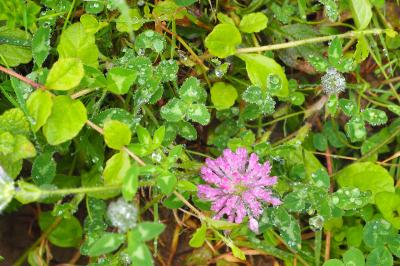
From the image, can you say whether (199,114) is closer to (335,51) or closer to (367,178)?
(335,51)

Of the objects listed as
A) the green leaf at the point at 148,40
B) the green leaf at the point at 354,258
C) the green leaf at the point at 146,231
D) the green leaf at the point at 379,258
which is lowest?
the green leaf at the point at 379,258

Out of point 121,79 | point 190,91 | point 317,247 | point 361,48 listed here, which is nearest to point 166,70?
point 190,91

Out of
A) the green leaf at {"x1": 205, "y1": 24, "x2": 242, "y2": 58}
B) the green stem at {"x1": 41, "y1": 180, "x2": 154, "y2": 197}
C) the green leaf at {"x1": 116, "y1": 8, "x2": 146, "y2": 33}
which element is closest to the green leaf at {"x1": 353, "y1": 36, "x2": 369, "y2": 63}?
the green leaf at {"x1": 205, "y1": 24, "x2": 242, "y2": 58}

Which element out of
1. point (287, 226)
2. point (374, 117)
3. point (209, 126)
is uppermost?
point (374, 117)

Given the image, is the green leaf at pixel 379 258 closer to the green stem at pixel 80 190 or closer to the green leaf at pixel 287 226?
the green leaf at pixel 287 226

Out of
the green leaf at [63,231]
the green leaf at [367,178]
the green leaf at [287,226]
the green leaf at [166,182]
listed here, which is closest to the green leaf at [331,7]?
the green leaf at [367,178]

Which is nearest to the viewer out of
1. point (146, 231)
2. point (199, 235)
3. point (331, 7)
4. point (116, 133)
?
point (146, 231)
